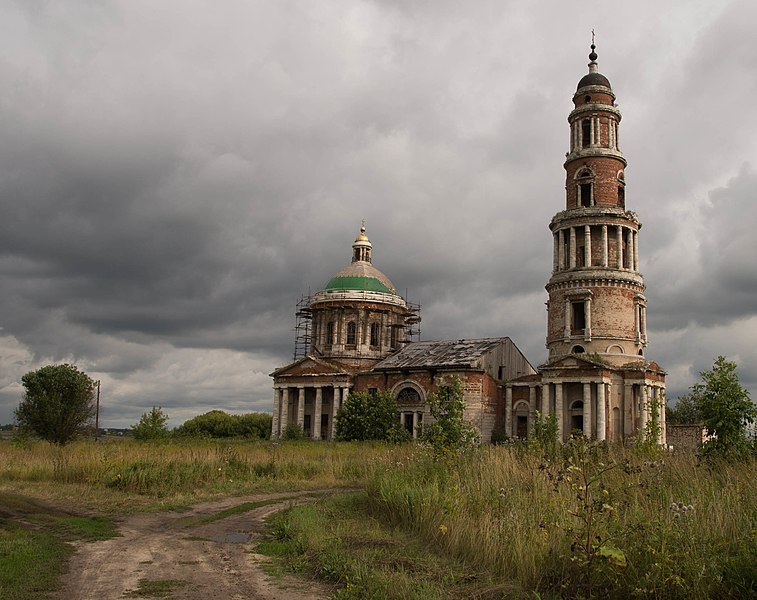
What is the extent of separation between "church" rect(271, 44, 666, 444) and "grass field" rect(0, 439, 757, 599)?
2938cm

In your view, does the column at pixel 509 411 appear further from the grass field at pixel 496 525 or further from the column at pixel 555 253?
the grass field at pixel 496 525

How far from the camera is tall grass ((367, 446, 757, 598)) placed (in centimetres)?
783

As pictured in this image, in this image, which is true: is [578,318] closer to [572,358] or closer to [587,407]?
[572,358]

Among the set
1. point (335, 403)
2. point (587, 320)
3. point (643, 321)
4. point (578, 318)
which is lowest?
point (335, 403)

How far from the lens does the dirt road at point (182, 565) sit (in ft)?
30.9

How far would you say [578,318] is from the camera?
164 feet

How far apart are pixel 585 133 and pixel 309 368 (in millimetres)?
28830

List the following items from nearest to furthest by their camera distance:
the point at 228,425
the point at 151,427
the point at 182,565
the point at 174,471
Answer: the point at 182,565
the point at 174,471
the point at 151,427
the point at 228,425

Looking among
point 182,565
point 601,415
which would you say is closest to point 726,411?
point 182,565

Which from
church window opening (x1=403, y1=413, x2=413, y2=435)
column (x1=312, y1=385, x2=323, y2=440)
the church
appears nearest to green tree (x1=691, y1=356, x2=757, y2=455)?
the church

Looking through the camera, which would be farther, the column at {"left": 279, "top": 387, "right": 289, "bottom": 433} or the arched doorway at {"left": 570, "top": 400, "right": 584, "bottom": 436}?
the column at {"left": 279, "top": 387, "right": 289, "bottom": 433}

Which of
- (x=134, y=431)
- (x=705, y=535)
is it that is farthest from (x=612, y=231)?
(x=705, y=535)

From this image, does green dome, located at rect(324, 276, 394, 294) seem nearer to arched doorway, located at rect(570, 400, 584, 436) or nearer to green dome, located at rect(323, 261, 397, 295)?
green dome, located at rect(323, 261, 397, 295)

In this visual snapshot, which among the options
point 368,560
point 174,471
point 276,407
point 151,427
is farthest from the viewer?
point 276,407
